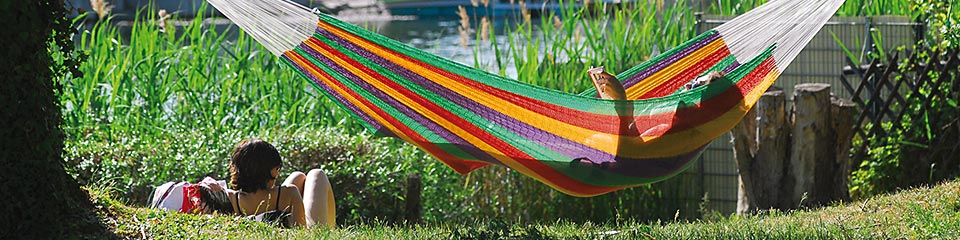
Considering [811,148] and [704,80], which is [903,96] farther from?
[704,80]

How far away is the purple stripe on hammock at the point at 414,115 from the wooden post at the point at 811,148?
1.70m

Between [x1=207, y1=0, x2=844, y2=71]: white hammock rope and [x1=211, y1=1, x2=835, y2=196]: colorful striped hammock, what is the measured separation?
3cm

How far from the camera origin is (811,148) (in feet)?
16.5

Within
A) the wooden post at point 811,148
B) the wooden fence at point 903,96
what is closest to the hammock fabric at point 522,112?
the wooden post at point 811,148

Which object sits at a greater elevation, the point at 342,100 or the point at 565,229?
the point at 342,100

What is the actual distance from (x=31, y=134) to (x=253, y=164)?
0.83 meters

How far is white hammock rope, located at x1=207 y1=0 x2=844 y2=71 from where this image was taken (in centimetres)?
372

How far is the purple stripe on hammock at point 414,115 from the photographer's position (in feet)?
12.6

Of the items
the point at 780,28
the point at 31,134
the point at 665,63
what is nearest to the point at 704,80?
the point at 665,63

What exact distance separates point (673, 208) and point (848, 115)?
3.11ft

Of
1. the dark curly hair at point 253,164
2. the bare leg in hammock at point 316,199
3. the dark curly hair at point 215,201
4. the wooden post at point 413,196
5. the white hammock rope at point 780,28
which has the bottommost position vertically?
the wooden post at point 413,196

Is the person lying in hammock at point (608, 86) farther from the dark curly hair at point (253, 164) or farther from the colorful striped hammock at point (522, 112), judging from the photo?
the dark curly hair at point (253, 164)

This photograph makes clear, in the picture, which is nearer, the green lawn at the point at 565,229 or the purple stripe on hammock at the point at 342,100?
the green lawn at the point at 565,229

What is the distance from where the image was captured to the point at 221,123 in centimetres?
550
